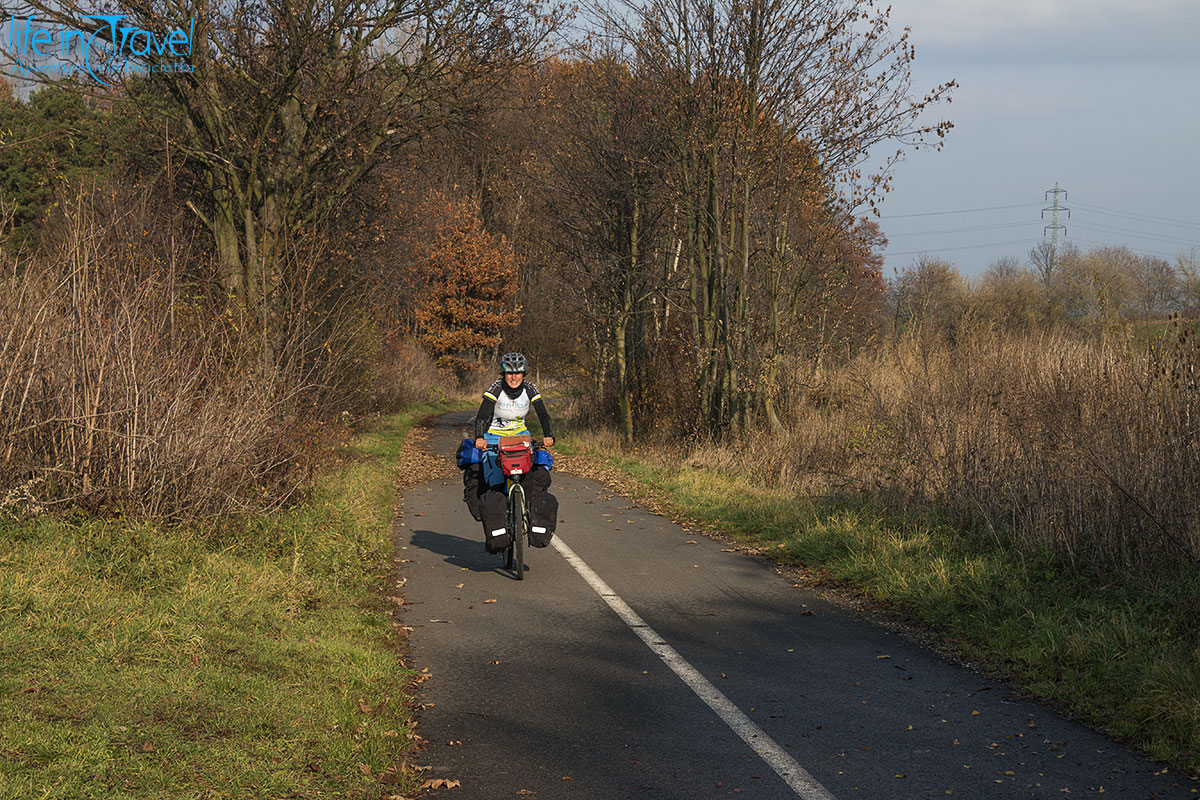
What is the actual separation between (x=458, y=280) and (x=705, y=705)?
4783cm

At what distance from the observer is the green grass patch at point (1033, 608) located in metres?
5.84

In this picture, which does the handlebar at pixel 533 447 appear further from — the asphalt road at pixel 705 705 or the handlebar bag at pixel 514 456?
the asphalt road at pixel 705 705

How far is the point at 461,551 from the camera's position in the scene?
37.4ft

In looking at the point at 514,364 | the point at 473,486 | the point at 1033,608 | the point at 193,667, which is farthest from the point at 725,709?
the point at 473,486

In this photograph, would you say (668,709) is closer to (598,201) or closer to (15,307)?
(15,307)

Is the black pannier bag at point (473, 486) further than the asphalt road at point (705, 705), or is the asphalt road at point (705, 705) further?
the black pannier bag at point (473, 486)

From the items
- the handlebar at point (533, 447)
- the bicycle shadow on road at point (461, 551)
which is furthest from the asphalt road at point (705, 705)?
the handlebar at point (533, 447)

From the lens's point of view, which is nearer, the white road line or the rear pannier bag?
the white road line

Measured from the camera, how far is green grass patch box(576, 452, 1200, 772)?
5836 millimetres

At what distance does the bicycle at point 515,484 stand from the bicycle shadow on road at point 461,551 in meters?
0.33

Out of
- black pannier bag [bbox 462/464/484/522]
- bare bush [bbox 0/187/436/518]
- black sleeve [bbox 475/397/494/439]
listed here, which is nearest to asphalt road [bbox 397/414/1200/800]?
black pannier bag [bbox 462/464/484/522]

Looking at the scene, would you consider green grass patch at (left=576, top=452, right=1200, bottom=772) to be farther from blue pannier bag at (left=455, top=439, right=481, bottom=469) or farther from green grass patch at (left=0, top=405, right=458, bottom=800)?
green grass patch at (left=0, top=405, right=458, bottom=800)

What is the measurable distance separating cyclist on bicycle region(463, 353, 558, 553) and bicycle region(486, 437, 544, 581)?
8cm

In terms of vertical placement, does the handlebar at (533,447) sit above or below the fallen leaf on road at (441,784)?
above
